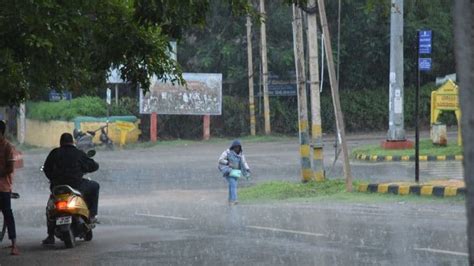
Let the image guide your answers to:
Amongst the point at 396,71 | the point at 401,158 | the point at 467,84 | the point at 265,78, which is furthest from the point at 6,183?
the point at 265,78

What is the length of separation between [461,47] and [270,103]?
149 feet

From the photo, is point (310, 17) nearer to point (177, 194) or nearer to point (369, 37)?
point (177, 194)

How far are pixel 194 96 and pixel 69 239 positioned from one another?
34202 mm

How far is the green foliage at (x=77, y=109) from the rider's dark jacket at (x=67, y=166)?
108ft

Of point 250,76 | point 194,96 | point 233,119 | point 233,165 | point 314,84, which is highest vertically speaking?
point 250,76

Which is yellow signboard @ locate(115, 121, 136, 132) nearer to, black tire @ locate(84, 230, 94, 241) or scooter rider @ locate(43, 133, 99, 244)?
black tire @ locate(84, 230, 94, 241)

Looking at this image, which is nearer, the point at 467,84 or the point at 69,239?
the point at 467,84

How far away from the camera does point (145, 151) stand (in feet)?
132

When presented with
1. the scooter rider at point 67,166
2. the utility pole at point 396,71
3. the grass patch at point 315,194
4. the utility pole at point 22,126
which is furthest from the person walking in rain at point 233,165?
the utility pole at point 22,126

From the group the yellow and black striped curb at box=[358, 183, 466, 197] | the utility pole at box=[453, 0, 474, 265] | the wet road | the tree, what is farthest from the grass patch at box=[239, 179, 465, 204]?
the utility pole at box=[453, 0, 474, 265]

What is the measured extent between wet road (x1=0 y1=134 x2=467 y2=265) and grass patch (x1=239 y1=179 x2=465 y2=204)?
25.3 inches

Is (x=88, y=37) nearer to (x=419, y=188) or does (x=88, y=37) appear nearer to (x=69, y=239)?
(x=69, y=239)

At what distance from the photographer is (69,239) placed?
12.5 meters

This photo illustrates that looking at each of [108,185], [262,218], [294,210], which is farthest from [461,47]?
[108,185]
